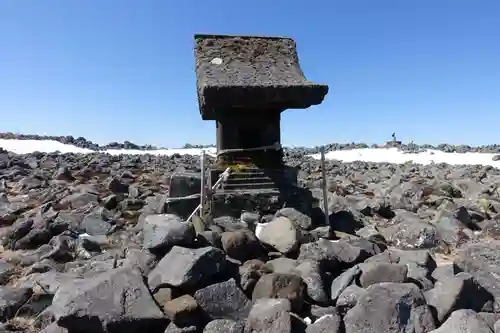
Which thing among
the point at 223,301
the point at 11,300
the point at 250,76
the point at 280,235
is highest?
the point at 250,76

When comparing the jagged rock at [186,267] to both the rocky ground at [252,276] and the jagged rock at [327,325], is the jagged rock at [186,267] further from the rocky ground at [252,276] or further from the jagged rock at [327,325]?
the jagged rock at [327,325]

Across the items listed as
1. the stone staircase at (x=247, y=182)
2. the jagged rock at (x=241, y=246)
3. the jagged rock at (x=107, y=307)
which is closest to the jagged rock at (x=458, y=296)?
the jagged rock at (x=241, y=246)

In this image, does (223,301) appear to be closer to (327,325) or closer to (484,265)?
(327,325)

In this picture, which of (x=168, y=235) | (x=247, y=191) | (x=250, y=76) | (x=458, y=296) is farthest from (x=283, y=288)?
(x=250, y=76)

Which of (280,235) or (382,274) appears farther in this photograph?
(280,235)

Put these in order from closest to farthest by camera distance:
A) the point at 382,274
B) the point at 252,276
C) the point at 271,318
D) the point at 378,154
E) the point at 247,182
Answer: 1. the point at 271,318
2. the point at 382,274
3. the point at 252,276
4. the point at 247,182
5. the point at 378,154

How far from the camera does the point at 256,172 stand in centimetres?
478

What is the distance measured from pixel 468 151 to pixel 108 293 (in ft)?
84.4

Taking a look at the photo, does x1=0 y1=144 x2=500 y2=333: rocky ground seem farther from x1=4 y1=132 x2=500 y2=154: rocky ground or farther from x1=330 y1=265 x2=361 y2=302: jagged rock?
x1=4 y1=132 x2=500 y2=154: rocky ground

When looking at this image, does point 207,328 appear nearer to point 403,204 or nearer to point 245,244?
point 245,244

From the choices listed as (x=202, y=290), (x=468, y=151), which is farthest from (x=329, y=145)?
(x=202, y=290)

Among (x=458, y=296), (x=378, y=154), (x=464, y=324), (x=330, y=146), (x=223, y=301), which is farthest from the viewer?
(x=330, y=146)

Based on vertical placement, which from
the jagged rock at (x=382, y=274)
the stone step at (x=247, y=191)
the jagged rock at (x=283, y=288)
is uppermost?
the stone step at (x=247, y=191)

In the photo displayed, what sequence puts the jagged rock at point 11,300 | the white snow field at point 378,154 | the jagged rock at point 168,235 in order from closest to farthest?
the jagged rock at point 11,300, the jagged rock at point 168,235, the white snow field at point 378,154
